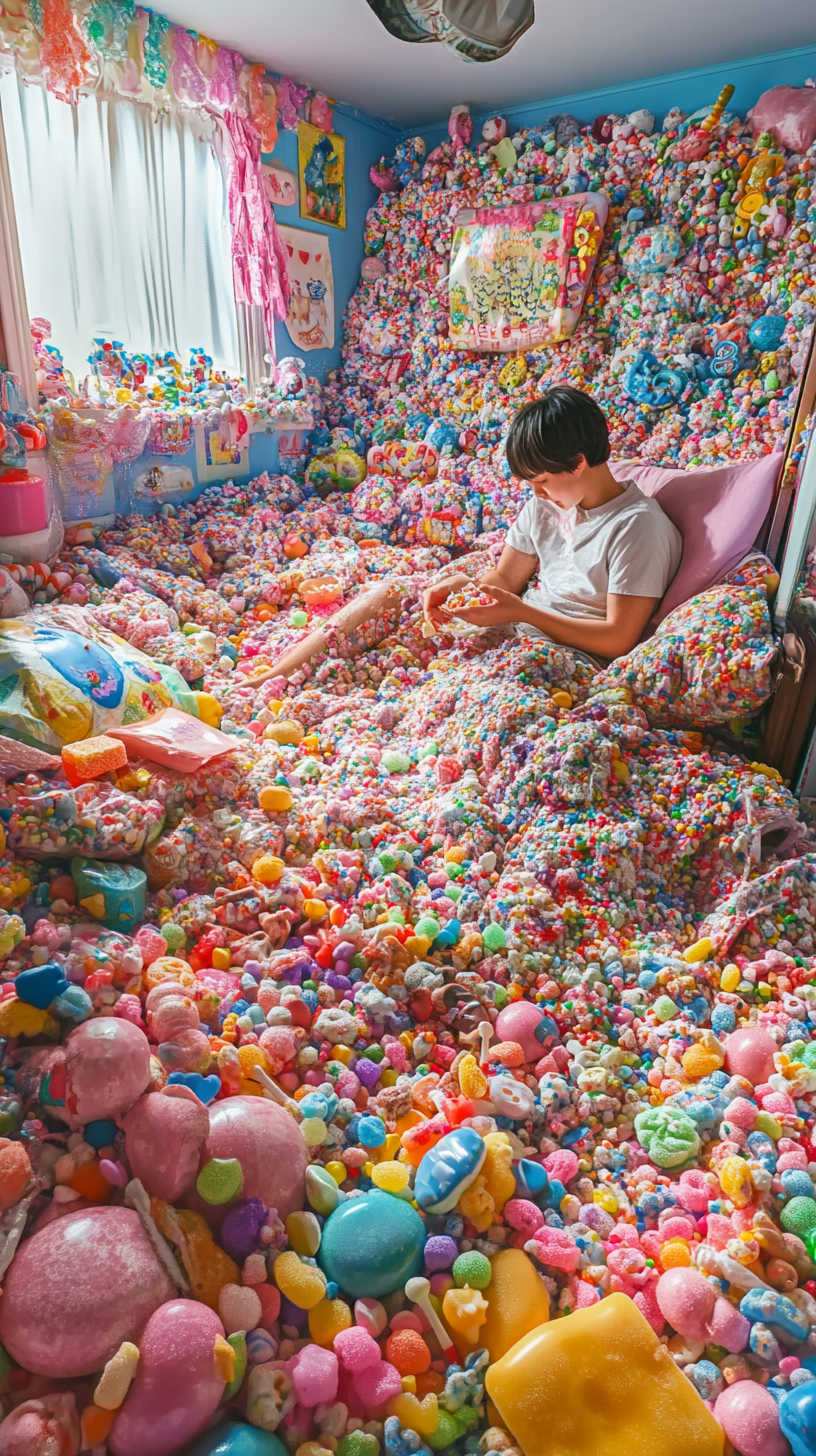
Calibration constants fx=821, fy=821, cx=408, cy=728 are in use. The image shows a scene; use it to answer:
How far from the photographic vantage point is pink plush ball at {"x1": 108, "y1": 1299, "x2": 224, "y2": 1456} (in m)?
0.85

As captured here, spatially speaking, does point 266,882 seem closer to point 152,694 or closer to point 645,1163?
point 152,694

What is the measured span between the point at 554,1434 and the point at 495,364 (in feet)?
12.1

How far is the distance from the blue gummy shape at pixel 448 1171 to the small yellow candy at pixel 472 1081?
116 mm

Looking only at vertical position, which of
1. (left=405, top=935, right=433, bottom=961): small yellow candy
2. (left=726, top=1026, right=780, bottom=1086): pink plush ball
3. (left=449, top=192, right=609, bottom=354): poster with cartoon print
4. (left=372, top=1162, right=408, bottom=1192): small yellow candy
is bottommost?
(left=372, top=1162, right=408, bottom=1192): small yellow candy

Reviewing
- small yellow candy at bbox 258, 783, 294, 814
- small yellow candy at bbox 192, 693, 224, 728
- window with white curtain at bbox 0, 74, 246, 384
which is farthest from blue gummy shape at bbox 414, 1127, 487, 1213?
window with white curtain at bbox 0, 74, 246, 384

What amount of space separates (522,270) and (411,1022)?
319cm

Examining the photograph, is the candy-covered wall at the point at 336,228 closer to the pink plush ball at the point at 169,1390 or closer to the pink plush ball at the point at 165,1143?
the pink plush ball at the point at 165,1143

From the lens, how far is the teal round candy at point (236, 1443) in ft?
2.82

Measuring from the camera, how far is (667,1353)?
0.98 meters

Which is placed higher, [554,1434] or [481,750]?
[481,750]

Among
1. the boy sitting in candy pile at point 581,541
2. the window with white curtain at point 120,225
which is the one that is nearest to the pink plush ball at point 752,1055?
the boy sitting in candy pile at point 581,541

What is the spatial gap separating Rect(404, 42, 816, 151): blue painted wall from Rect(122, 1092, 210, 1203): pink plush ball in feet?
12.1

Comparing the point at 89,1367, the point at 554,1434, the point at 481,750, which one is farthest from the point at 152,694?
the point at 554,1434

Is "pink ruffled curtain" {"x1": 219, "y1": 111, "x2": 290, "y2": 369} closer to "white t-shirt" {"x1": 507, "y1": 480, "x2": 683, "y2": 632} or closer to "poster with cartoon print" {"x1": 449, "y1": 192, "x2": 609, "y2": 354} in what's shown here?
"poster with cartoon print" {"x1": 449, "y1": 192, "x2": 609, "y2": 354}
